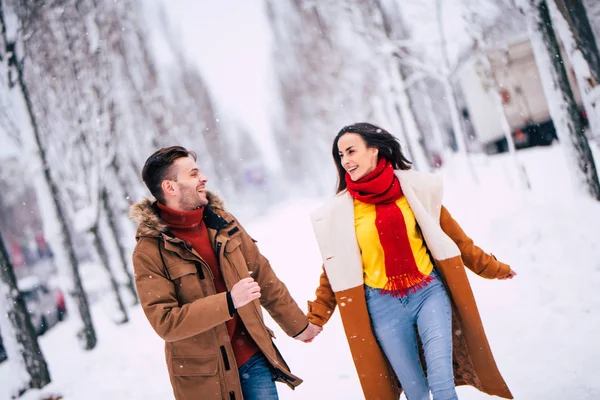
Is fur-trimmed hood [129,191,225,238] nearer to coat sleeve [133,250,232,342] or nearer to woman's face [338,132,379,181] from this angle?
coat sleeve [133,250,232,342]

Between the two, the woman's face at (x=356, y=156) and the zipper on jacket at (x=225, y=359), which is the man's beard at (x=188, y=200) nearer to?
the zipper on jacket at (x=225, y=359)

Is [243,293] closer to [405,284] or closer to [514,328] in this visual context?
[405,284]

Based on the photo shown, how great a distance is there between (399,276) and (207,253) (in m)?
1.19

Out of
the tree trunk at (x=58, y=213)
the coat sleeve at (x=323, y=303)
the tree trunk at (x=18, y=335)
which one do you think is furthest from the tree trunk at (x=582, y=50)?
the tree trunk at (x=18, y=335)

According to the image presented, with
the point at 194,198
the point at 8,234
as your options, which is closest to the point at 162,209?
the point at 194,198

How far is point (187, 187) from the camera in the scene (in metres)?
2.54

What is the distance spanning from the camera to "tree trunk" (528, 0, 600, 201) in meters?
5.61

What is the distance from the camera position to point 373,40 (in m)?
10.4

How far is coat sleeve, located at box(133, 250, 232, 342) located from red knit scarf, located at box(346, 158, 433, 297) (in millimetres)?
1058

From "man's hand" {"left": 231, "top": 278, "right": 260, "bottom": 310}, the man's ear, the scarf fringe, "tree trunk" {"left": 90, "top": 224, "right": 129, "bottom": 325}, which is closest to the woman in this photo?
the scarf fringe

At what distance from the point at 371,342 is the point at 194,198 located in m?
1.45

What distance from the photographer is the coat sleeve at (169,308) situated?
7.11 feet

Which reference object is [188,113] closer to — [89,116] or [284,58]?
[284,58]

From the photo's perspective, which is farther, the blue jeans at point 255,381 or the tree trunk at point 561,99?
the tree trunk at point 561,99
